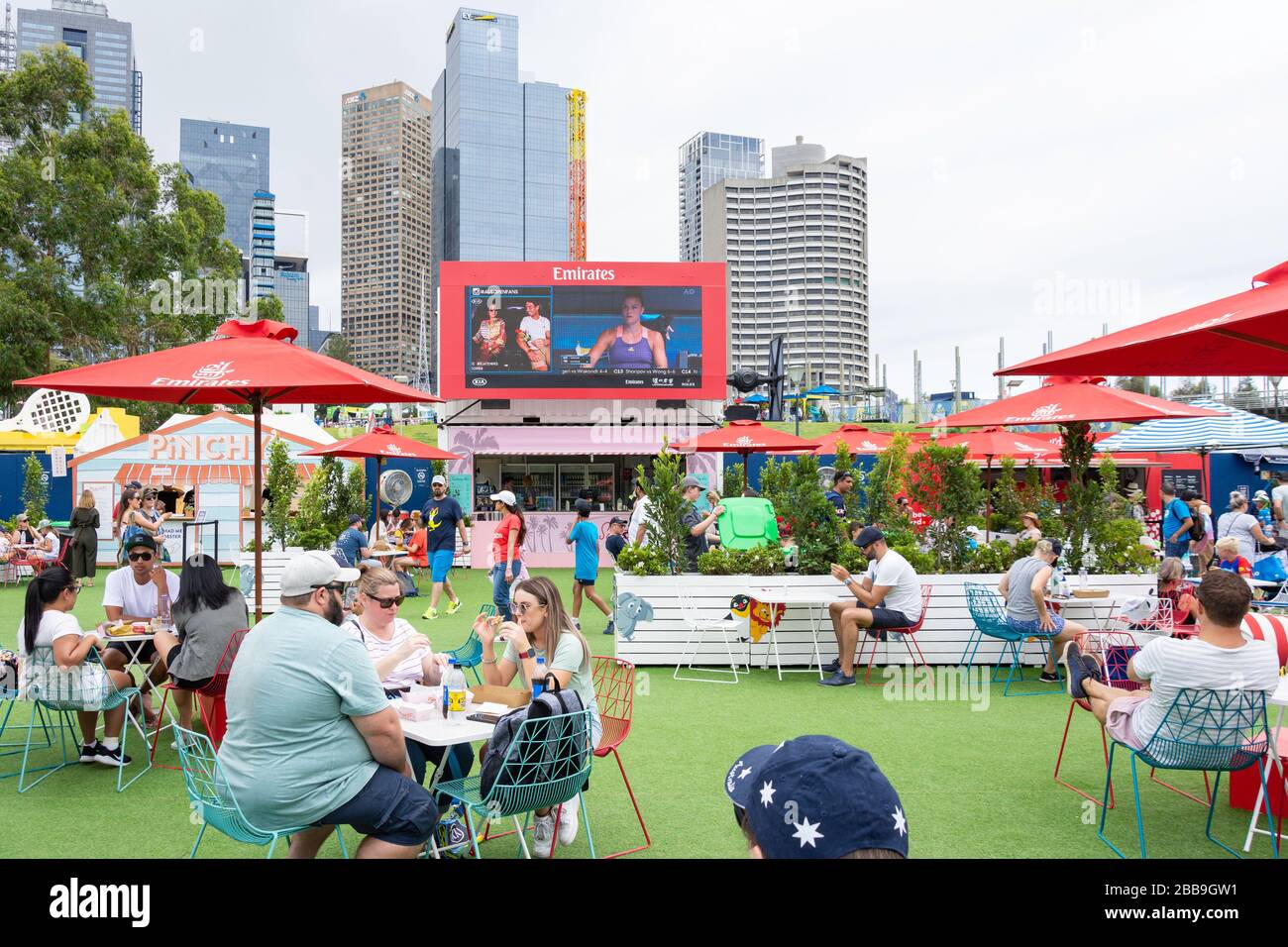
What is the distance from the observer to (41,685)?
4902 mm

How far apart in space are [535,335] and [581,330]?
0.91m

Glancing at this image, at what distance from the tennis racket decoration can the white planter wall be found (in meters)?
16.6

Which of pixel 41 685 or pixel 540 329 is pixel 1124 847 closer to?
pixel 41 685

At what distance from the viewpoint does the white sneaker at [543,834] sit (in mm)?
3926

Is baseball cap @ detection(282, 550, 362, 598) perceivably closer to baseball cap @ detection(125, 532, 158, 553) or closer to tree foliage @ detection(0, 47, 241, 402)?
baseball cap @ detection(125, 532, 158, 553)

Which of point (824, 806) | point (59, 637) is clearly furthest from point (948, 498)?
point (824, 806)

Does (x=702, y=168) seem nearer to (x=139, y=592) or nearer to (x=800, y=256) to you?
(x=800, y=256)

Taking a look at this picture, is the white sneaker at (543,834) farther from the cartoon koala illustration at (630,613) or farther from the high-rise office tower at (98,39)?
the high-rise office tower at (98,39)

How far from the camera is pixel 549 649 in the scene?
4016 millimetres

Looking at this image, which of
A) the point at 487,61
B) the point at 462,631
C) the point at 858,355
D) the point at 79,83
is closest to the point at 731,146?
the point at 858,355

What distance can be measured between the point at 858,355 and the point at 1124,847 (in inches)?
4210

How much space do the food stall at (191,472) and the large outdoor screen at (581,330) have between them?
356 centimetres

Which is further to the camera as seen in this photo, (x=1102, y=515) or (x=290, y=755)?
(x=1102, y=515)

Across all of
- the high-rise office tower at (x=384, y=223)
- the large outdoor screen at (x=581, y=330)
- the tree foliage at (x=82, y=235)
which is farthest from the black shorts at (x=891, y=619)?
the high-rise office tower at (x=384, y=223)
